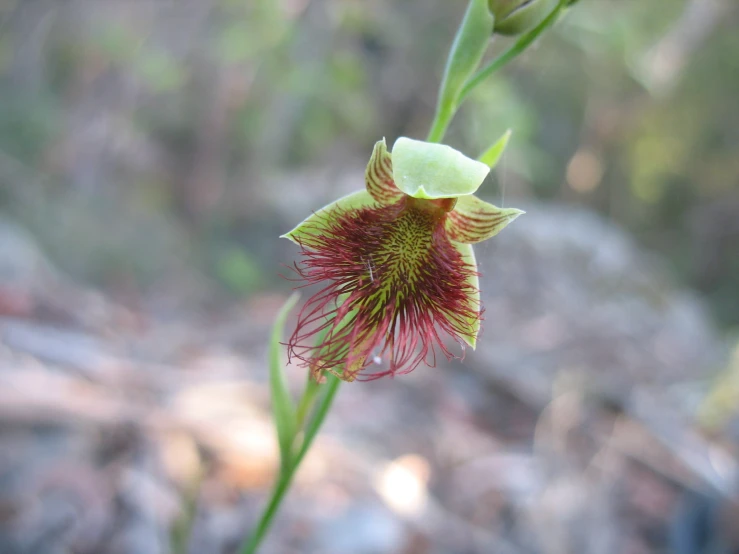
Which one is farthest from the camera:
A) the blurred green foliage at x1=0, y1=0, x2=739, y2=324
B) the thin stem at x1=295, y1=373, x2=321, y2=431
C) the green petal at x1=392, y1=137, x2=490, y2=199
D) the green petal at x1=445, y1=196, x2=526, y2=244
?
the blurred green foliage at x1=0, y1=0, x2=739, y2=324

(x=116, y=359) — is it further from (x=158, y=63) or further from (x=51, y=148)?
(x=51, y=148)

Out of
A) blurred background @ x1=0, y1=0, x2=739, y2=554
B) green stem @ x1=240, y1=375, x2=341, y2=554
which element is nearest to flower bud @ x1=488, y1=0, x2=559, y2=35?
blurred background @ x1=0, y1=0, x2=739, y2=554

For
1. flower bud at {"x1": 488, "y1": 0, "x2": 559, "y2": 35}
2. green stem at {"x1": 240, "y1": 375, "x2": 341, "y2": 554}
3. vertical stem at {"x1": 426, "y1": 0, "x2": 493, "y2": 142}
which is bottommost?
green stem at {"x1": 240, "y1": 375, "x2": 341, "y2": 554}

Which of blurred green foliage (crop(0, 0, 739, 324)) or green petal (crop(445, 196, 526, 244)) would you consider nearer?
green petal (crop(445, 196, 526, 244))

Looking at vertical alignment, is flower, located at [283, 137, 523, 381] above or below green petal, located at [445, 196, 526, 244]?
below

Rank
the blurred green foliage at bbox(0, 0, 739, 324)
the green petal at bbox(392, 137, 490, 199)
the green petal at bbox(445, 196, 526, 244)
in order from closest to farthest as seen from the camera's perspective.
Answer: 1. the green petal at bbox(392, 137, 490, 199)
2. the green petal at bbox(445, 196, 526, 244)
3. the blurred green foliage at bbox(0, 0, 739, 324)

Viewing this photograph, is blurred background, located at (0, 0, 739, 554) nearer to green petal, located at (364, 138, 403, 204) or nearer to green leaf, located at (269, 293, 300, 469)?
green leaf, located at (269, 293, 300, 469)

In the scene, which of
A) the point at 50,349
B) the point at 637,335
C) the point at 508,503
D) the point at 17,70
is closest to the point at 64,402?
the point at 50,349

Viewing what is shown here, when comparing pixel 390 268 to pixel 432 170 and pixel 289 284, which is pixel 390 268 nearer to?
pixel 432 170
